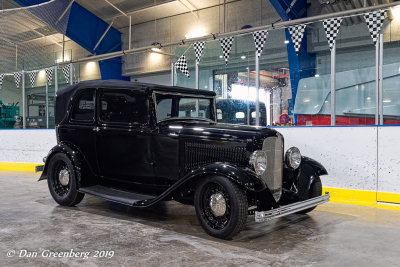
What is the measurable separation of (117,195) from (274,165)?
1867mm

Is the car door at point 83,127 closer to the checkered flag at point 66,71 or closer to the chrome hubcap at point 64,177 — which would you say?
the chrome hubcap at point 64,177

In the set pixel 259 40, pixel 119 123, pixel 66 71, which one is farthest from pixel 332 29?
pixel 66 71

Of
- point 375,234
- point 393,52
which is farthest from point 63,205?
point 393,52

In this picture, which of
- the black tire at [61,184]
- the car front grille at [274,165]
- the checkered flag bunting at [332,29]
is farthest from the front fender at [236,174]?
the checkered flag bunting at [332,29]

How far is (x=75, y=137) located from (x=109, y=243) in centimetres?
212

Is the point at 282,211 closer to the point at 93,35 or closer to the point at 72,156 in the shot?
the point at 72,156

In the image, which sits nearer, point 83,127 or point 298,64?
point 83,127

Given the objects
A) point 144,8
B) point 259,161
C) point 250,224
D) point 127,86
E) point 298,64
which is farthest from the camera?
point 144,8

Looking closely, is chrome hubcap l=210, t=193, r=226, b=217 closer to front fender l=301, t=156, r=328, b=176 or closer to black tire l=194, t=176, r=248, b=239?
black tire l=194, t=176, r=248, b=239

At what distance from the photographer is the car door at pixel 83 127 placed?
188 inches

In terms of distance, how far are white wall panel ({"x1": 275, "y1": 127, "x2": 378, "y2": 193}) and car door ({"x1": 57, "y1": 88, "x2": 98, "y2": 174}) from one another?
10.8ft

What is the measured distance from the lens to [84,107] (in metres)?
4.92

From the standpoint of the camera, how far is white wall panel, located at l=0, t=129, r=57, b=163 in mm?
8953

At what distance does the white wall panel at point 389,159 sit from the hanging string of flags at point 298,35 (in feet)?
6.16
